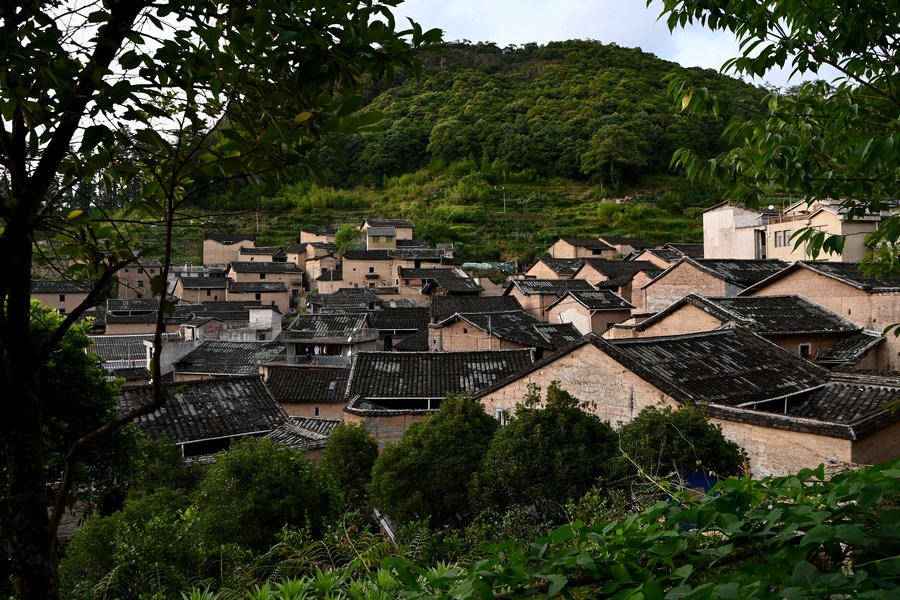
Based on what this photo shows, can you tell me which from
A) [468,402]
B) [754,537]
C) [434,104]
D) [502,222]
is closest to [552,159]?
[502,222]

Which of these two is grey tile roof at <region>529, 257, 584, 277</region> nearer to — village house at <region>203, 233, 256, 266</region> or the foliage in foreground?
village house at <region>203, 233, 256, 266</region>

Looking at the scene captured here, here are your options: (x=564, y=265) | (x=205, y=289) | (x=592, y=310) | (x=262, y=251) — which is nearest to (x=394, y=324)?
(x=592, y=310)

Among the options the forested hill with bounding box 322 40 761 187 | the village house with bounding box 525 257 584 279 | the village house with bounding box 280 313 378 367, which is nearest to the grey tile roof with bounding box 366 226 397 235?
the forested hill with bounding box 322 40 761 187

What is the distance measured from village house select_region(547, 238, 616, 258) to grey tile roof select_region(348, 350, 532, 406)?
34942 mm

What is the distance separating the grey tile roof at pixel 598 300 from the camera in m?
31.1

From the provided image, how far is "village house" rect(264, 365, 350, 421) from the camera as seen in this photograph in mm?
23438

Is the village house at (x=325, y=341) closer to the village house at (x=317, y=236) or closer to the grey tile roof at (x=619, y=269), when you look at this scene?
the grey tile roof at (x=619, y=269)

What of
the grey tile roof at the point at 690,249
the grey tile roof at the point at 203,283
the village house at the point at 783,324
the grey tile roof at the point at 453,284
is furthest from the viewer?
the grey tile roof at the point at 203,283

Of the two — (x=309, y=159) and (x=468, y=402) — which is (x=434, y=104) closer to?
(x=468, y=402)

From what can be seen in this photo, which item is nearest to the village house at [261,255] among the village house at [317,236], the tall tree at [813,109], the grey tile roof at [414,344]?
the village house at [317,236]

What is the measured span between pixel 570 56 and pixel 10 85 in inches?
4677

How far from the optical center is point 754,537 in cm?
325

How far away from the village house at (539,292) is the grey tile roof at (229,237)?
127 ft

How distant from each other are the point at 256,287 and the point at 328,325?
24.9 m
